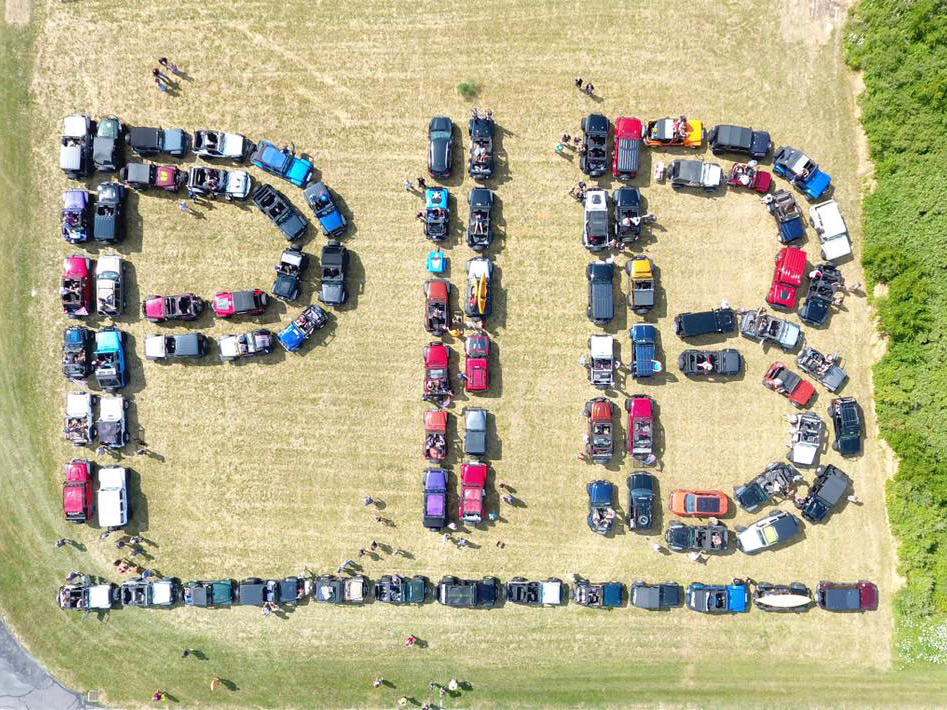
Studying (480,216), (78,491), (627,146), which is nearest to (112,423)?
(78,491)

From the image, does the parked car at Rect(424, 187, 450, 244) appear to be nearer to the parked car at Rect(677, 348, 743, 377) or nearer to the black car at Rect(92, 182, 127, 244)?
the parked car at Rect(677, 348, 743, 377)

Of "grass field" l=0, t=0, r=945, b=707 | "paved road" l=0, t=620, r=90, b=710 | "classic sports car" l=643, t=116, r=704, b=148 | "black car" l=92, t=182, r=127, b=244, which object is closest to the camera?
"black car" l=92, t=182, r=127, b=244

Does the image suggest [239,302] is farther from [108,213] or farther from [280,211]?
[108,213]

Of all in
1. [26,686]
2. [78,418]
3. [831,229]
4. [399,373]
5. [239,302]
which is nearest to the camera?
[239,302]

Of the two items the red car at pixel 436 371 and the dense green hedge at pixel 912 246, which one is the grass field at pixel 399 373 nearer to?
the red car at pixel 436 371

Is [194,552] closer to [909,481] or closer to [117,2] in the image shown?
[117,2]

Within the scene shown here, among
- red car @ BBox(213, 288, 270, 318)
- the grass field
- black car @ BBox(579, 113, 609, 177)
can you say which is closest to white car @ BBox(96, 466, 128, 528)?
the grass field
